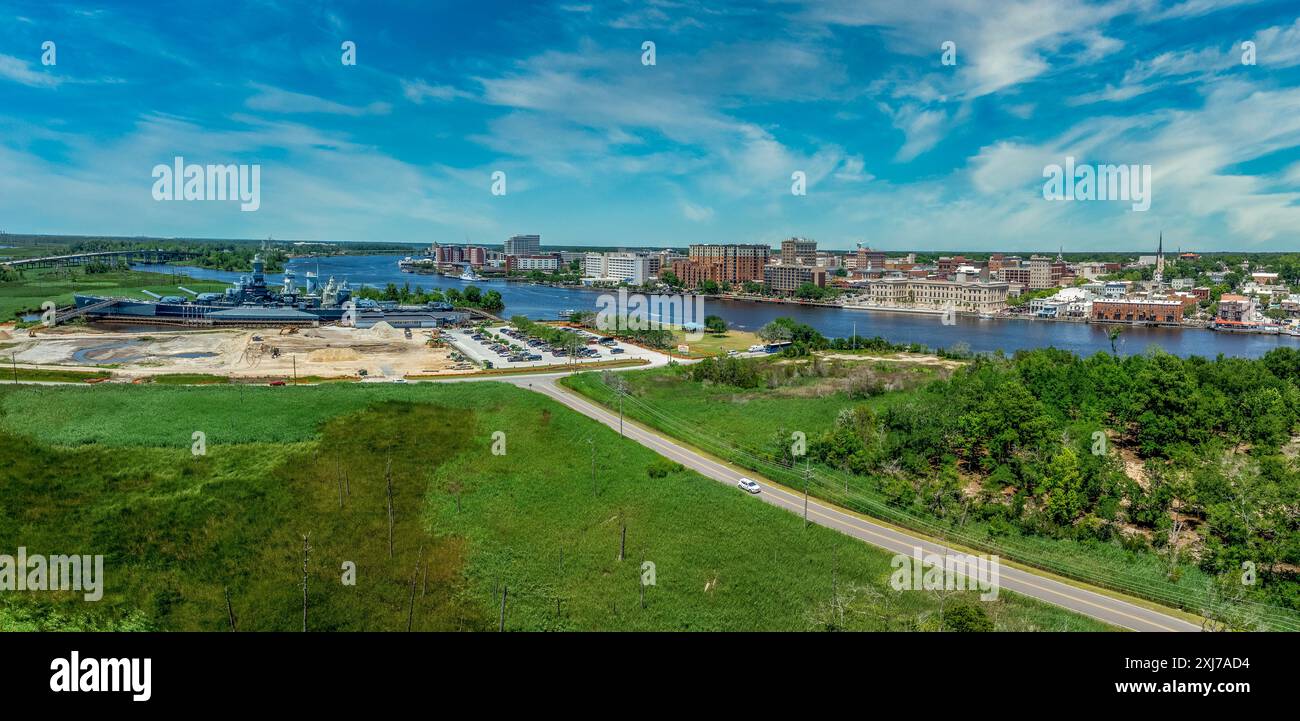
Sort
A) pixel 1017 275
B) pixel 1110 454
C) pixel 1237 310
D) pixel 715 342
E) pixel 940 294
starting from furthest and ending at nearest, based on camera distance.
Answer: pixel 1017 275
pixel 940 294
pixel 1237 310
pixel 715 342
pixel 1110 454

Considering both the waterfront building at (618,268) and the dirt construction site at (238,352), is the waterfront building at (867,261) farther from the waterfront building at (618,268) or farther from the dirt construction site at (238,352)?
the dirt construction site at (238,352)

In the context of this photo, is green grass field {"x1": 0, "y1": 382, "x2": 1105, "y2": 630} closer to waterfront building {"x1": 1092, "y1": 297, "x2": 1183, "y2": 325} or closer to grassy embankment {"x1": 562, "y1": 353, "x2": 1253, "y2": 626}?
grassy embankment {"x1": 562, "y1": 353, "x2": 1253, "y2": 626}

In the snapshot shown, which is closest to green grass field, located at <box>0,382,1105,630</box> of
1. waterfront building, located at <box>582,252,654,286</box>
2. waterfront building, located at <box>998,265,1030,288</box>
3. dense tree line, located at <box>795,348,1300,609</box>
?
dense tree line, located at <box>795,348,1300,609</box>

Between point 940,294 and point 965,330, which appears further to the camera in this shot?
point 940,294

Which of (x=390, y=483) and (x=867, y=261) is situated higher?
(x=867, y=261)

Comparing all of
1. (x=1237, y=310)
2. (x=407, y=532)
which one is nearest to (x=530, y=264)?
(x=1237, y=310)

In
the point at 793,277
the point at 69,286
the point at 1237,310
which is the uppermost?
the point at 793,277

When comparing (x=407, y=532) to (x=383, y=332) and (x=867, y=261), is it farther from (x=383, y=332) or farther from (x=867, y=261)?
(x=867, y=261)
